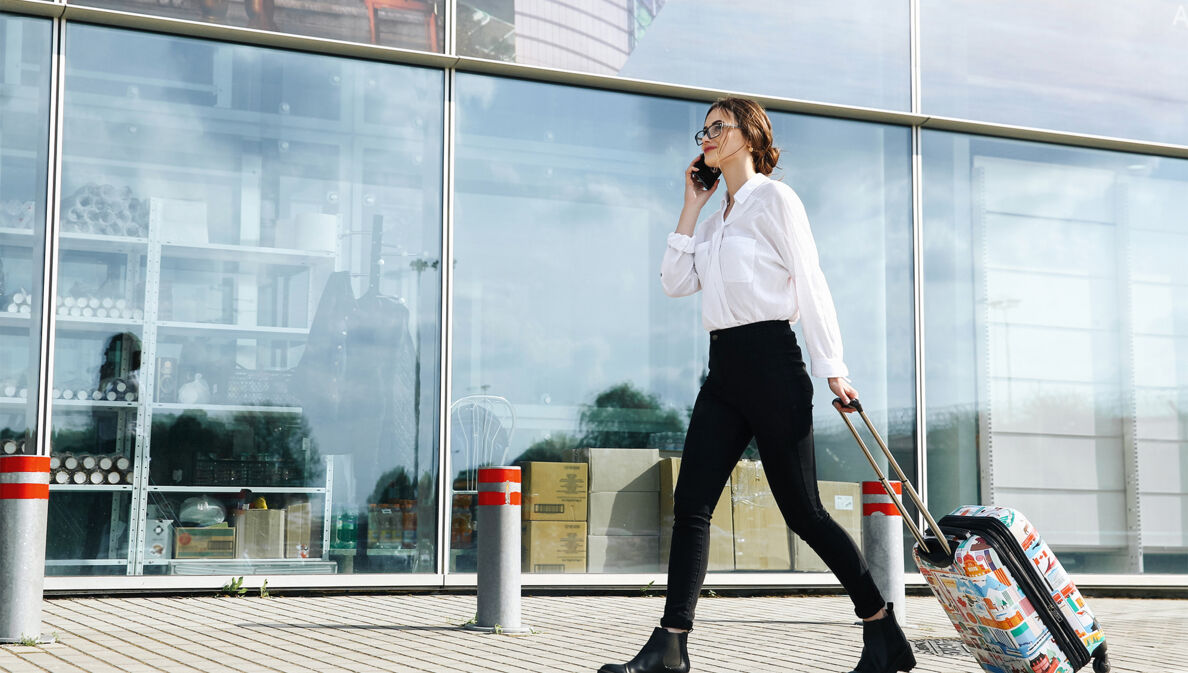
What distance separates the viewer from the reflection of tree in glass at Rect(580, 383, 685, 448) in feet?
29.3

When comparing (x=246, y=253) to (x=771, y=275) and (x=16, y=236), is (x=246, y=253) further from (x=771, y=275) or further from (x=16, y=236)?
(x=771, y=275)

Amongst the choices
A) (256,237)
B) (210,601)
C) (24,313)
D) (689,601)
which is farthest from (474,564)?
(689,601)

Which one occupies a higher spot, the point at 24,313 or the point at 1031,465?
the point at 24,313

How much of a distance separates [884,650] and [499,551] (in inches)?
89.9

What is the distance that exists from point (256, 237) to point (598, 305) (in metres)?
2.40

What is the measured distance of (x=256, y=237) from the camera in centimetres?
830

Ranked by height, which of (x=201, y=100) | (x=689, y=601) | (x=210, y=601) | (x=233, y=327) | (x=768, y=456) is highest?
(x=201, y=100)

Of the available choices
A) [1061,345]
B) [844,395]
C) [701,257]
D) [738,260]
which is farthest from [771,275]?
[1061,345]

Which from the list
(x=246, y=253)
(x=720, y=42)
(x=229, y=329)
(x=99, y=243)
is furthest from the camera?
(x=720, y=42)

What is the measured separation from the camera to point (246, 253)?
825 cm

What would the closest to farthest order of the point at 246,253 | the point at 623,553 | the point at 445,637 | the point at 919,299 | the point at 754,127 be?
the point at 754,127, the point at 445,637, the point at 246,253, the point at 623,553, the point at 919,299

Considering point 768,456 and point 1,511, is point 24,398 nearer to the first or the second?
point 1,511

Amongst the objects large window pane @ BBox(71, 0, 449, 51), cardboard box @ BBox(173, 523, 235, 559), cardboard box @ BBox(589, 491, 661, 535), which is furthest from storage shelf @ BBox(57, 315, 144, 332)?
cardboard box @ BBox(589, 491, 661, 535)

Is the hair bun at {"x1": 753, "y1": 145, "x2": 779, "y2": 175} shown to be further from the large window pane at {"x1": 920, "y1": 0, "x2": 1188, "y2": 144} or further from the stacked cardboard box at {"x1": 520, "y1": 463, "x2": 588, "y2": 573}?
the large window pane at {"x1": 920, "y1": 0, "x2": 1188, "y2": 144}
